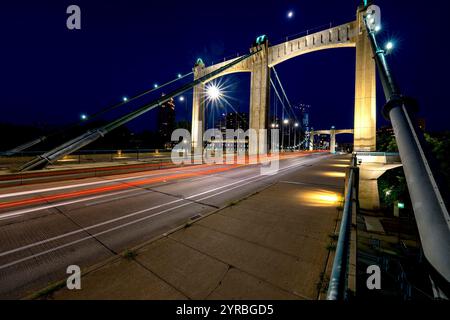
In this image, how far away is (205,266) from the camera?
3.19 meters

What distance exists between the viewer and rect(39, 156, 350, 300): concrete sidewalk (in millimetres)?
2615

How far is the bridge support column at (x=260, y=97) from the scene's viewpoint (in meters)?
29.0

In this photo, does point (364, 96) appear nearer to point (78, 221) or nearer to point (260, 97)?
point (260, 97)

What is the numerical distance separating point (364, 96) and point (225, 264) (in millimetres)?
23621

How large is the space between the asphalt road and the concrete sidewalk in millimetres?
663

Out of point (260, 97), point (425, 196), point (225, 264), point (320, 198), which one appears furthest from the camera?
point (260, 97)

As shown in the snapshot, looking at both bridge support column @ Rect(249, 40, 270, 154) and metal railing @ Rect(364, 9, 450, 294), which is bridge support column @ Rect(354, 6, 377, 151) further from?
metal railing @ Rect(364, 9, 450, 294)

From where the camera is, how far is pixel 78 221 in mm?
5113

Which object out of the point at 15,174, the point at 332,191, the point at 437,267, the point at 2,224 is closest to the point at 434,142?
the point at 332,191

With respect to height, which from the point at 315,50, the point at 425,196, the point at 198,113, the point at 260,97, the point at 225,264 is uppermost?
the point at 315,50

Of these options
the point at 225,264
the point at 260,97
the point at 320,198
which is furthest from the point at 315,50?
the point at 225,264

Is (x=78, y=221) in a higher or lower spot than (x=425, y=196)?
lower
